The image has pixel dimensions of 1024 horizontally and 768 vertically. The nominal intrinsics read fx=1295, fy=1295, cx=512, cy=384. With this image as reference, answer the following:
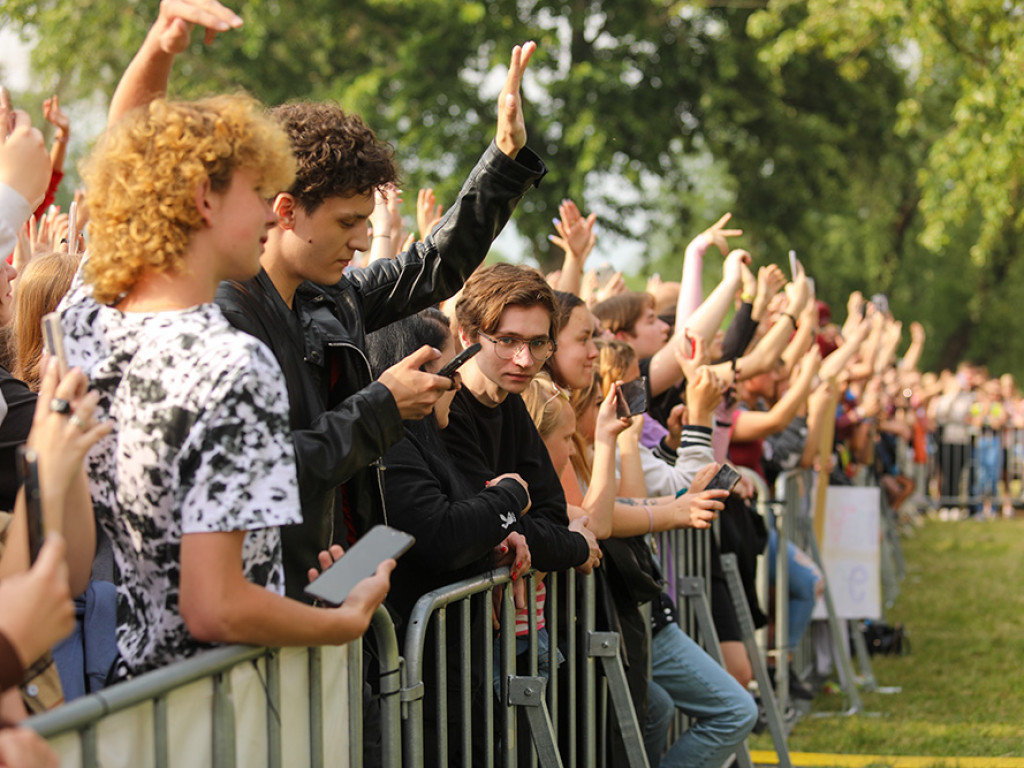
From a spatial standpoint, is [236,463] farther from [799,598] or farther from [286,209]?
[799,598]

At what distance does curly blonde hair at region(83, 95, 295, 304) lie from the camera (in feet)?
7.13

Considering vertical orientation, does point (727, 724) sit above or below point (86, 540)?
below

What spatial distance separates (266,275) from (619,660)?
198 cm

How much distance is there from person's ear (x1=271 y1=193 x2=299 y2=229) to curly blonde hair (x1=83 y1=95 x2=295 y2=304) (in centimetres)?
64

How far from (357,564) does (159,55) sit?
1.12 meters

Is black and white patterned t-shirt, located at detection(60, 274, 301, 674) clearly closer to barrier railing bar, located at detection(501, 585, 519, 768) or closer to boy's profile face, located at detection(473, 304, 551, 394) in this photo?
barrier railing bar, located at detection(501, 585, 519, 768)

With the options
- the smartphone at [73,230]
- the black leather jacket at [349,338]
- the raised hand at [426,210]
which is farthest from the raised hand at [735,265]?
the smartphone at [73,230]

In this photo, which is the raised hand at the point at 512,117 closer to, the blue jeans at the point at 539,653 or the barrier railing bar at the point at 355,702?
the blue jeans at the point at 539,653

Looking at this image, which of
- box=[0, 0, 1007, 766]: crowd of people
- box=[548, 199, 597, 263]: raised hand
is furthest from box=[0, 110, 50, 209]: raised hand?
box=[548, 199, 597, 263]: raised hand

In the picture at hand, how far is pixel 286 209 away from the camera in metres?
2.93

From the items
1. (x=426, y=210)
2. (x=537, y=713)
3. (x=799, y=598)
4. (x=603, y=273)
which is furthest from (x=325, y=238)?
(x=799, y=598)

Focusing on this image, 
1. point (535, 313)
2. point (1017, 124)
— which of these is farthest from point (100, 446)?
point (1017, 124)

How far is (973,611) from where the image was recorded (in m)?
10.6

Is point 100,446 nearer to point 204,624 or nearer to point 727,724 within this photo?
point 204,624
